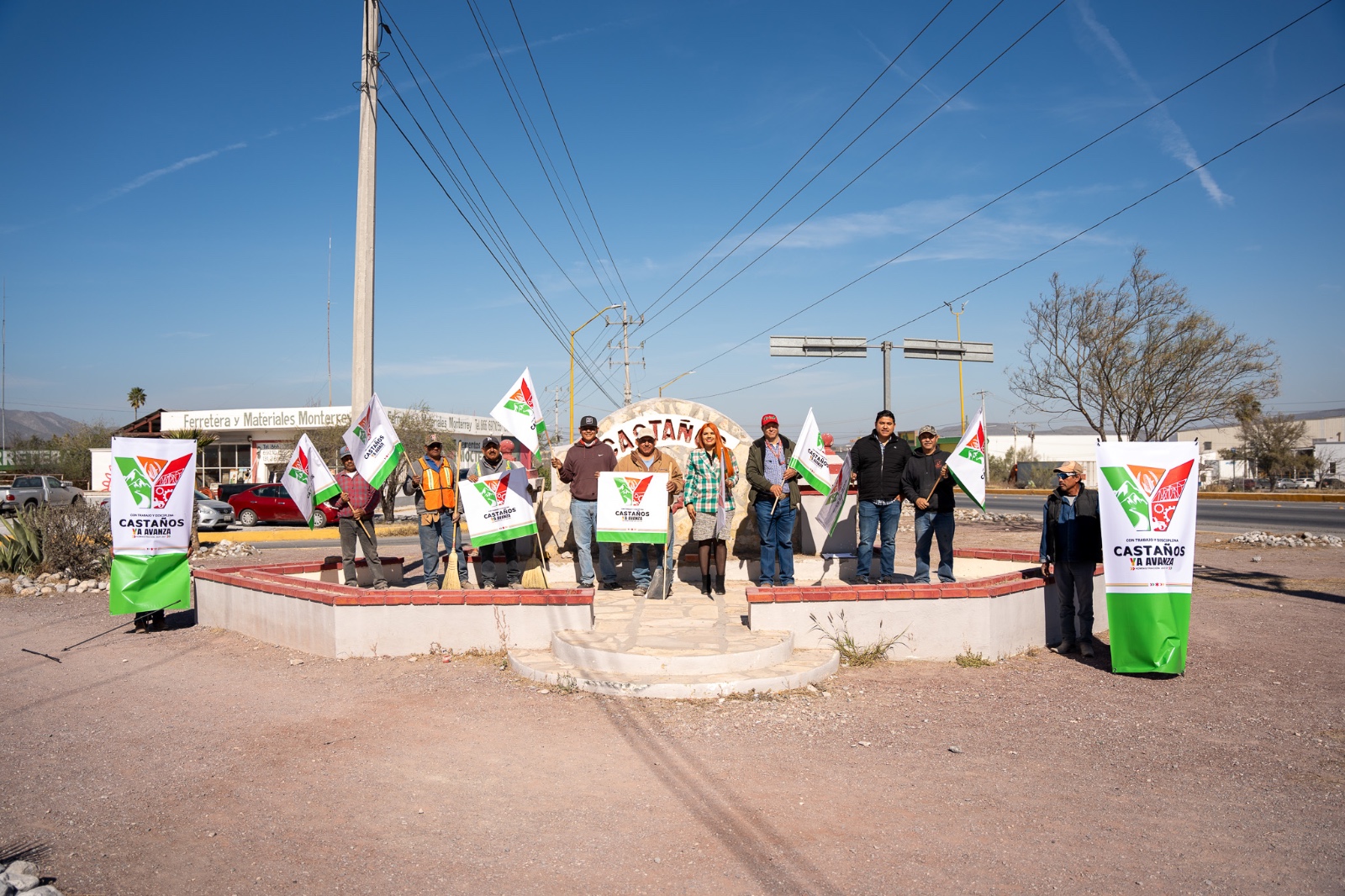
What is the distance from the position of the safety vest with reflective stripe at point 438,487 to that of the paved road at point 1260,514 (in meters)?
17.6

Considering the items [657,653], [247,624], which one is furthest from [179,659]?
[657,653]

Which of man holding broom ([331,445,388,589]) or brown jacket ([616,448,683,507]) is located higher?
brown jacket ([616,448,683,507])

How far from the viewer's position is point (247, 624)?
895 centimetres

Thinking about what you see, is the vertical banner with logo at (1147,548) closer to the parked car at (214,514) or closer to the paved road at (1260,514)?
the paved road at (1260,514)

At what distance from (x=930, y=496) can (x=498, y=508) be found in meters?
4.32

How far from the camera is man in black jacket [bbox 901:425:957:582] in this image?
8.37 metres

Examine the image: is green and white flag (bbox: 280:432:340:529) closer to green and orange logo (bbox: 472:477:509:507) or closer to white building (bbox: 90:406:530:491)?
green and orange logo (bbox: 472:477:509:507)

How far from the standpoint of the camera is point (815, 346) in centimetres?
1784

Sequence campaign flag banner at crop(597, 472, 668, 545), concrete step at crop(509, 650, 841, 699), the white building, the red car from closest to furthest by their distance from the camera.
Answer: concrete step at crop(509, 650, 841, 699) < campaign flag banner at crop(597, 472, 668, 545) < the red car < the white building

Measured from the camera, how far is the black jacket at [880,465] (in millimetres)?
8500

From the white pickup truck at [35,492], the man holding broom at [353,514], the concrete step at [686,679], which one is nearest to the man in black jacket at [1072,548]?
the concrete step at [686,679]

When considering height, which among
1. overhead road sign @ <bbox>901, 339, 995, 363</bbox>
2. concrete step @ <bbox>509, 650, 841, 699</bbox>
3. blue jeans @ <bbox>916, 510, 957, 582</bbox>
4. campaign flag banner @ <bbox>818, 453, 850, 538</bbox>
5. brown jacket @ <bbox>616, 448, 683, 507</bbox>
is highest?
overhead road sign @ <bbox>901, 339, 995, 363</bbox>

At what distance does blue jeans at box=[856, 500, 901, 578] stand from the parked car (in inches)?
846

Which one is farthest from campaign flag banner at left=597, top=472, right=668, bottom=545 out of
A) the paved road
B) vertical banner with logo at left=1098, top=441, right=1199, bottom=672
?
the paved road
